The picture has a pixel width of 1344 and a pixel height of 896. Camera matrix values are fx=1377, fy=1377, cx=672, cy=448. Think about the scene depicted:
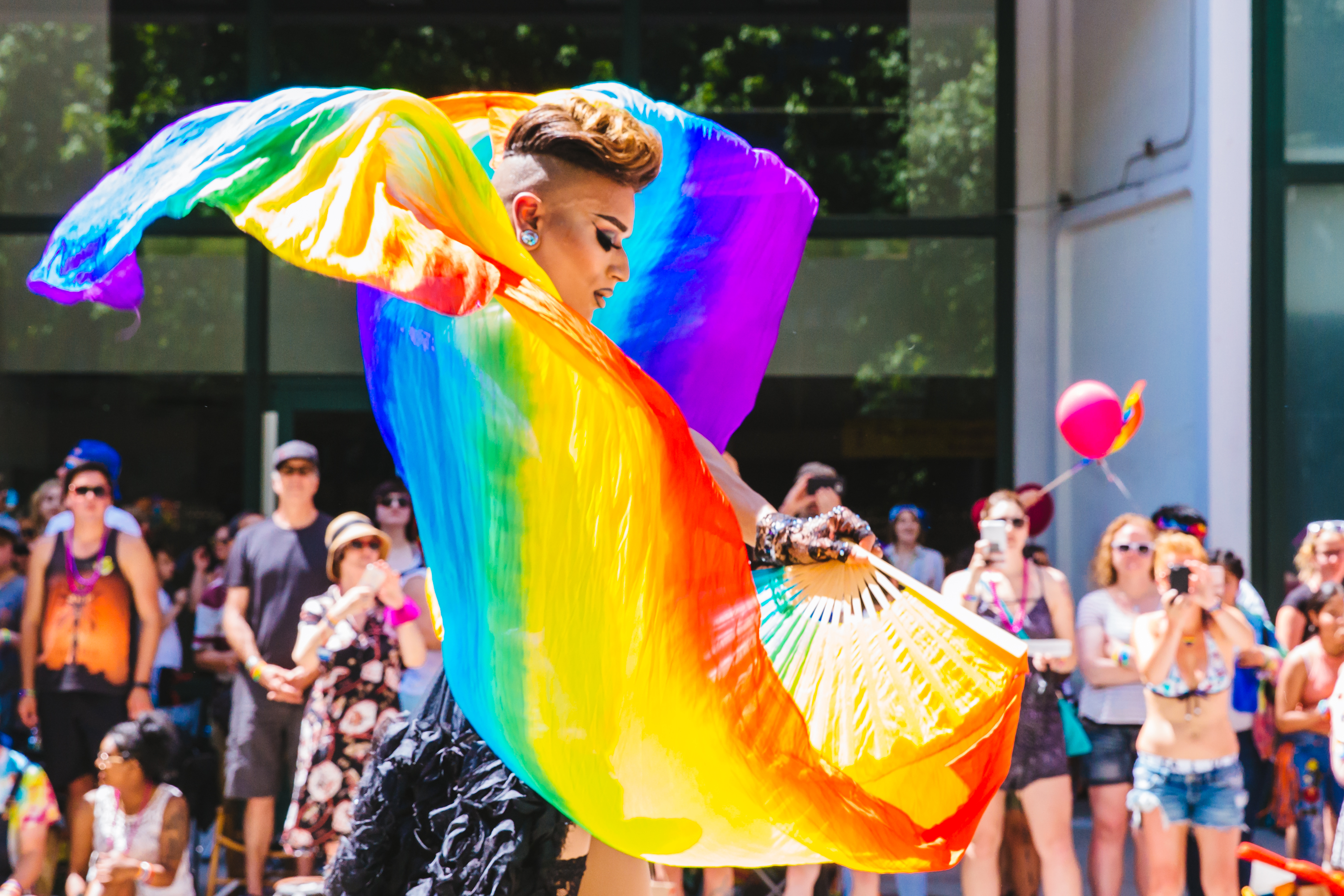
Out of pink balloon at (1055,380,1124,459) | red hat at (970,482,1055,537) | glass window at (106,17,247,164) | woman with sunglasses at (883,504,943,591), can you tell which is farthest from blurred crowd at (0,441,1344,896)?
glass window at (106,17,247,164)

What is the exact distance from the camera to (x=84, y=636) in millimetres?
5355

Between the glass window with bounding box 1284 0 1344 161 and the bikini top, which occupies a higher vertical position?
the glass window with bounding box 1284 0 1344 161

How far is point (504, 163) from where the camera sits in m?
2.00

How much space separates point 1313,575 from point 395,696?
12.1 ft

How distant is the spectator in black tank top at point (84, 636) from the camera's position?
535 centimetres

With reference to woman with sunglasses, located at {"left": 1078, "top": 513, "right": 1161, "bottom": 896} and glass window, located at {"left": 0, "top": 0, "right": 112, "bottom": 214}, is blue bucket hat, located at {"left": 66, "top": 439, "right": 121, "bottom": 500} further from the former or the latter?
woman with sunglasses, located at {"left": 1078, "top": 513, "right": 1161, "bottom": 896}

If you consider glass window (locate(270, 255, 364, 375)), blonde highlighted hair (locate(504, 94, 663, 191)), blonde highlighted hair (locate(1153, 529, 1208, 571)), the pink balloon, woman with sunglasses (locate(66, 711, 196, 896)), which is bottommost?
woman with sunglasses (locate(66, 711, 196, 896))

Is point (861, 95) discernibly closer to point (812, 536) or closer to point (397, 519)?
point (397, 519)

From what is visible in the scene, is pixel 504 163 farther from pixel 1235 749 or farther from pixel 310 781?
pixel 1235 749

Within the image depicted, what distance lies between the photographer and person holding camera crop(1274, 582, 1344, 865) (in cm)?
512

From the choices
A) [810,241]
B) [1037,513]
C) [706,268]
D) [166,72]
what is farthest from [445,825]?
[166,72]

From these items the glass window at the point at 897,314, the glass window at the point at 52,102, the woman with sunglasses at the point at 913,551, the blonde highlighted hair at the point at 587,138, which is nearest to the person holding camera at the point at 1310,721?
the woman with sunglasses at the point at 913,551

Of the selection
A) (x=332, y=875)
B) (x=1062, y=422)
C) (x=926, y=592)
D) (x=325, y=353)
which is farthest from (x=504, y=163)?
(x=325, y=353)

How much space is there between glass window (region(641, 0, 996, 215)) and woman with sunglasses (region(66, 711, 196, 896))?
507cm
